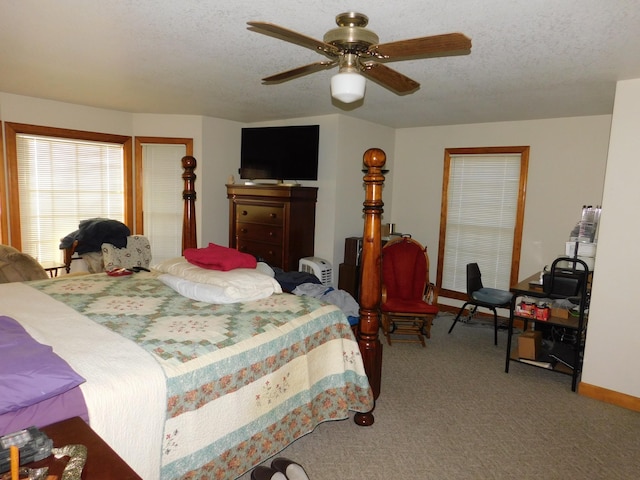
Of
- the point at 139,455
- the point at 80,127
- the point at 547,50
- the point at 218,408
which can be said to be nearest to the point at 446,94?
the point at 547,50

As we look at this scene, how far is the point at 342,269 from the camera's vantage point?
4984 mm

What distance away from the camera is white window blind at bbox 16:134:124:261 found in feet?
14.8

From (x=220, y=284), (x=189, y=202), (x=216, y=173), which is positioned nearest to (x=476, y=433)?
(x=220, y=284)

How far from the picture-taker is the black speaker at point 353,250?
4898 millimetres

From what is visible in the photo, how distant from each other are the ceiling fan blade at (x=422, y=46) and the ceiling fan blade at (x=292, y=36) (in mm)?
185

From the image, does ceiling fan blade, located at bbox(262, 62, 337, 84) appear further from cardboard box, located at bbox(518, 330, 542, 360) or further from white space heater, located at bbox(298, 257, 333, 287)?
cardboard box, located at bbox(518, 330, 542, 360)

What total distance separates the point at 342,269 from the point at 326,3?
3.36 meters

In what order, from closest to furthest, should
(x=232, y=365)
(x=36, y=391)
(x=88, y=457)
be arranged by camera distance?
(x=88, y=457) → (x=36, y=391) → (x=232, y=365)

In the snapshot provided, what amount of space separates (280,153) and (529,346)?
3376 mm

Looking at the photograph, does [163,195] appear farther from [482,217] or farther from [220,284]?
[482,217]

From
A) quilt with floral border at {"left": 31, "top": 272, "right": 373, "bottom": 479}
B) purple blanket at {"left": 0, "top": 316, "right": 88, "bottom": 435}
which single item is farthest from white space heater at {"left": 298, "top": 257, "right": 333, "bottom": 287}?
purple blanket at {"left": 0, "top": 316, "right": 88, "bottom": 435}

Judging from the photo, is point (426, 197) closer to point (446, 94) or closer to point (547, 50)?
point (446, 94)

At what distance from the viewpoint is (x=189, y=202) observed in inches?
149

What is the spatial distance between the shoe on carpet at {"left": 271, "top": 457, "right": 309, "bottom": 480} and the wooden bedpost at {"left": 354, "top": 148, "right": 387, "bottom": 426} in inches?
35.1
